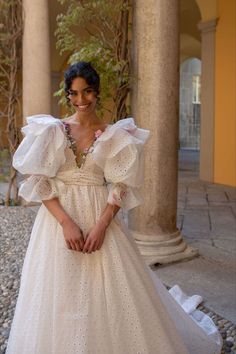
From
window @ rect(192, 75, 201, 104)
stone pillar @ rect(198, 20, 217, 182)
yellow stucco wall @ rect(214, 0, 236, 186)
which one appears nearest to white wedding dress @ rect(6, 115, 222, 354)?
yellow stucco wall @ rect(214, 0, 236, 186)

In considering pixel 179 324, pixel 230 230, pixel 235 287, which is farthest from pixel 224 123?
pixel 179 324

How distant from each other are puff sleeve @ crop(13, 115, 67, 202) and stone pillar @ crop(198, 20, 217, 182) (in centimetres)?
654

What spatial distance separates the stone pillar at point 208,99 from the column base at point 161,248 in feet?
14.9

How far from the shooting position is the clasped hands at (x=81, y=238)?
1571mm

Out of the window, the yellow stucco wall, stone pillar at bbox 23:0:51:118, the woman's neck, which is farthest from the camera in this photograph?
the window

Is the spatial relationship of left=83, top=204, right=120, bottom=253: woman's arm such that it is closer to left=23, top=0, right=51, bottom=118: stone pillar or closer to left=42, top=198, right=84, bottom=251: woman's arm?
left=42, top=198, right=84, bottom=251: woman's arm

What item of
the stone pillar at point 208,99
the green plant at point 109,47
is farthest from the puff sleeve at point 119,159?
the stone pillar at point 208,99

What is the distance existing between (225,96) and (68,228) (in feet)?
21.5

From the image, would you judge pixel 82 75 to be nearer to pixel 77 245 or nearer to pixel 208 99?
pixel 77 245

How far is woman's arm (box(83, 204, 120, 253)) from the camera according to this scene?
1585 mm

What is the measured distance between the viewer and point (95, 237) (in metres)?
1.59

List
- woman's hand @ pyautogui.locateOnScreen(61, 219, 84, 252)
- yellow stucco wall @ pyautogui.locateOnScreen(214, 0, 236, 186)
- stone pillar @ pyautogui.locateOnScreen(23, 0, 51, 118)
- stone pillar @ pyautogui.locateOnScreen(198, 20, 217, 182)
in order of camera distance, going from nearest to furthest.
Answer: woman's hand @ pyautogui.locateOnScreen(61, 219, 84, 252) → stone pillar @ pyautogui.locateOnScreen(23, 0, 51, 118) → yellow stucco wall @ pyautogui.locateOnScreen(214, 0, 236, 186) → stone pillar @ pyautogui.locateOnScreen(198, 20, 217, 182)

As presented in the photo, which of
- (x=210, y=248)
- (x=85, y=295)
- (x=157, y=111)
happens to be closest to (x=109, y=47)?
(x=157, y=111)

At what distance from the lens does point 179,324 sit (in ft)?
6.88
